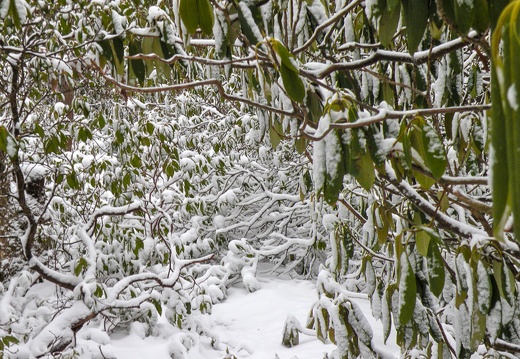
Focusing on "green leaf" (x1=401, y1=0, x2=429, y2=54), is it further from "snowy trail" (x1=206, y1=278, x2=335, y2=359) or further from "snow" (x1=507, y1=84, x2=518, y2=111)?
"snowy trail" (x1=206, y1=278, x2=335, y2=359)

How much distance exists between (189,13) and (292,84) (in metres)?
0.33

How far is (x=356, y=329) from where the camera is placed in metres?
2.18

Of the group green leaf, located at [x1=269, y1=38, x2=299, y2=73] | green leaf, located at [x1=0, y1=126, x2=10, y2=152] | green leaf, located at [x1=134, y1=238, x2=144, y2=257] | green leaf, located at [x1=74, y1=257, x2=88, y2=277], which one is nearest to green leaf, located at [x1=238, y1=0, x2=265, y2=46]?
green leaf, located at [x1=269, y1=38, x2=299, y2=73]

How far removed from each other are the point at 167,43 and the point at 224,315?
458 centimetres

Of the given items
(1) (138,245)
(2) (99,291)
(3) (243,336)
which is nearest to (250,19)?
(2) (99,291)

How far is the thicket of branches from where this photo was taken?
3.90 ft

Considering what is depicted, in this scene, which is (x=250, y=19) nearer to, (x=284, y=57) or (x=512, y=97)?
(x=284, y=57)

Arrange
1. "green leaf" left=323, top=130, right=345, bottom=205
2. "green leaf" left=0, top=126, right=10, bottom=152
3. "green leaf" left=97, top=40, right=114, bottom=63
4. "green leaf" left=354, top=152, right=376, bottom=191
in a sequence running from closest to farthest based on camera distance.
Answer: "green leaf" left=323, top=130, right=345, bottom=205 < "green leaf" left=354, top=152, right=376, bottom=191 < "green leaf" left=97, top=40, right=114, bottom=63 < "green leaf" left=0, top=126, right=10, bottom=152

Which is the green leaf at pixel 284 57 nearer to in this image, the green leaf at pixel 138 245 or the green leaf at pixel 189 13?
the green leaf at pixel 189 13

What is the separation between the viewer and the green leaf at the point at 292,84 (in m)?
1.11

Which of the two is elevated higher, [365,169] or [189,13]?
→ [189,13]

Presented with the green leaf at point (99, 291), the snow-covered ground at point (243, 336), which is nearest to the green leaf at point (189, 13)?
the snow-covered ground at point (243, 336)

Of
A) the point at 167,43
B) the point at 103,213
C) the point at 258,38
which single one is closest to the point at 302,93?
the point at 258,38

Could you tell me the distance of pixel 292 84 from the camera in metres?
1.12
